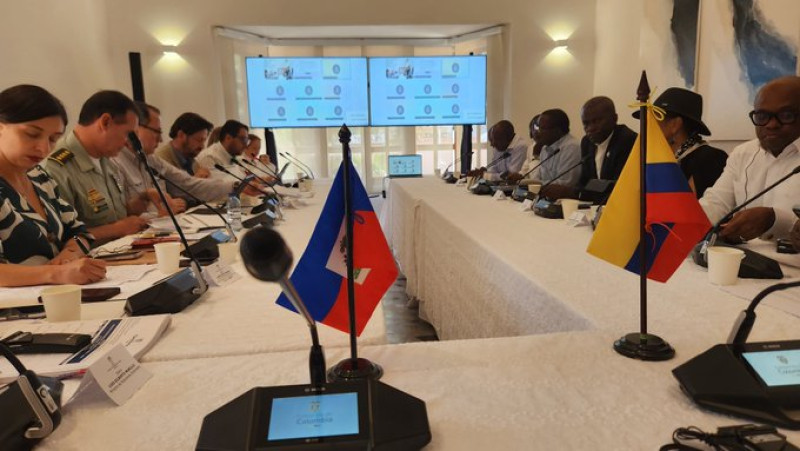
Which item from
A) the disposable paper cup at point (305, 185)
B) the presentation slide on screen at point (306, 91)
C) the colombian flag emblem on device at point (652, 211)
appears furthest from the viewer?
the presentation slide on screen at point (306, 91)

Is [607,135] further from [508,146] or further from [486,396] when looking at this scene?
[486,396]

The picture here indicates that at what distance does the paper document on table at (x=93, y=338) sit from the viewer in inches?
33.7

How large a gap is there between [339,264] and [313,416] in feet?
0.91

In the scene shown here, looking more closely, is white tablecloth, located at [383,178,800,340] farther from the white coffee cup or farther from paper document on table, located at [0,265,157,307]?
paper document on table, located at [0,265,157,307]

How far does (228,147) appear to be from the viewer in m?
4.26

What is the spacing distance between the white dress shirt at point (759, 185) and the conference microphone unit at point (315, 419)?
1.57 meters

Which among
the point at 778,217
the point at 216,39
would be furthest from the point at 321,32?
the point at 778,217

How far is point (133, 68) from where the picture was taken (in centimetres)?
527

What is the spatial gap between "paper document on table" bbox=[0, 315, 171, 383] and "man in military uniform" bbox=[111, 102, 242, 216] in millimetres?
1810

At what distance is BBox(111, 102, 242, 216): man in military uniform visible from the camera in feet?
9.30

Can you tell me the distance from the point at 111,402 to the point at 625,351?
30.2 inches

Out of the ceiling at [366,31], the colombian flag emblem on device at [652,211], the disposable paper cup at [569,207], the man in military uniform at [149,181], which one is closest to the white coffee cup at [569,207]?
the disposable paper cup at [569,207]

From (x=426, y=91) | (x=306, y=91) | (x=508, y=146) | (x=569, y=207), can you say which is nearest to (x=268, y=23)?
(x=306, y=91)

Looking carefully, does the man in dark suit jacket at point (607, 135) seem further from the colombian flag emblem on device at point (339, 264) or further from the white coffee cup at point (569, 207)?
the colombian flag emblem on device at point (339, 264)
